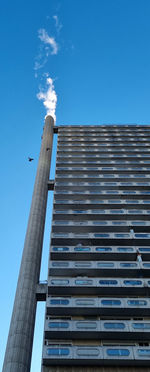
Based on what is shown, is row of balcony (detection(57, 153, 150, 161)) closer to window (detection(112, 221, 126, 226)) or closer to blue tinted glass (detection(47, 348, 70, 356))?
window (detection(112, 221, 126, 226))

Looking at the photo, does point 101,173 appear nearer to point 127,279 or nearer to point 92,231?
point 92,231

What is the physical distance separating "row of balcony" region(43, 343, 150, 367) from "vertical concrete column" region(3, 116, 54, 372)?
457 centimetres

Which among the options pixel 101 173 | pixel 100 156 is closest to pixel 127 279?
pixel 101 173

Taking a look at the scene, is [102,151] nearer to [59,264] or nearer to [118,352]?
[59,264]

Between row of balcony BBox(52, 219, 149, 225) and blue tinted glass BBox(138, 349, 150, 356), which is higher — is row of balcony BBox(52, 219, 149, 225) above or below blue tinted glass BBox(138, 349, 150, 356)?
above

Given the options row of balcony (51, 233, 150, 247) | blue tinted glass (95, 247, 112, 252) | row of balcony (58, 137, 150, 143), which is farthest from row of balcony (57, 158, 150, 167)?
blue tinted glass (95, 247, 112, 252)

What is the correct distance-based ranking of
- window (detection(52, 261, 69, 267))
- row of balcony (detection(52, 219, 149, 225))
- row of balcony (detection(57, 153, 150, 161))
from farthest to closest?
row of balcony (detection(57, 153, 150, 161))
row of balcony (detection(52, 219, 149, 225))
window (detection(52, 261, 69, 267))

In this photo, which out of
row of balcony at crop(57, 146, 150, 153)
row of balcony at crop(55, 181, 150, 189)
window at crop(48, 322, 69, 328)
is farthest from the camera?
row of balcony at crop(57, 146, 150, 153)

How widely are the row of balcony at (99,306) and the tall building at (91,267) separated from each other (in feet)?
0.33

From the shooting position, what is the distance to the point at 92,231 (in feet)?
148

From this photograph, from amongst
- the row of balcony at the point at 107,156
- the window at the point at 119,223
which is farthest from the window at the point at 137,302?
the row of balcony at the point at 107,156

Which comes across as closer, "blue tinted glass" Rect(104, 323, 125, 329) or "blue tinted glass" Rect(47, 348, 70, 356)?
"blue tinted glass" Rect(47, 348, 70, 356)

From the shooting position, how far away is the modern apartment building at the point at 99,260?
3047cm

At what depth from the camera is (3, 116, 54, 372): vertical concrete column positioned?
33.2 m
